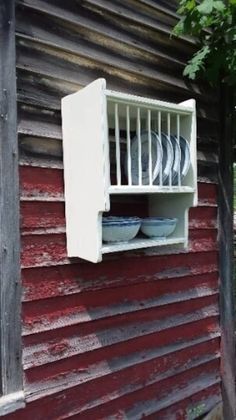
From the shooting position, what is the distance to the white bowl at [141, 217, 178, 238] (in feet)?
7.17

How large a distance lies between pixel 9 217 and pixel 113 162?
675 millimetres

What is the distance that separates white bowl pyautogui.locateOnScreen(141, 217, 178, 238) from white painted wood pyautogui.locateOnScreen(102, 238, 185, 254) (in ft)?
0.10

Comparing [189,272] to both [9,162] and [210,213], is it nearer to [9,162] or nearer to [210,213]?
[210,213]

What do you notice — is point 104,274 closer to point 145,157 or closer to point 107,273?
point 107,273

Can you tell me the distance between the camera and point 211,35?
2.60 metres

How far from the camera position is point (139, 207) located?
2506mm

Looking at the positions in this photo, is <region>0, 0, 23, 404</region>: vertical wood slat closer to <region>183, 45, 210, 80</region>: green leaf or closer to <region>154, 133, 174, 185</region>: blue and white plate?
<region>154, 133, 174, 185</region>: blue and white plate

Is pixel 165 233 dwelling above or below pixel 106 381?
above

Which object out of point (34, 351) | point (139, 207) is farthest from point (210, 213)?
point (34, 351)

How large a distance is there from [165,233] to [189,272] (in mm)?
656

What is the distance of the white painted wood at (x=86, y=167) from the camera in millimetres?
1874

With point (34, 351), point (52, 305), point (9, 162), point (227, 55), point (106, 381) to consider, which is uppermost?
point (227, 55)

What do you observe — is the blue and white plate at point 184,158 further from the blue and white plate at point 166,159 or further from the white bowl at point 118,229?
the white bowl at point 118,229

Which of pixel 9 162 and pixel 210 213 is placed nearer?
pixel 9 162
